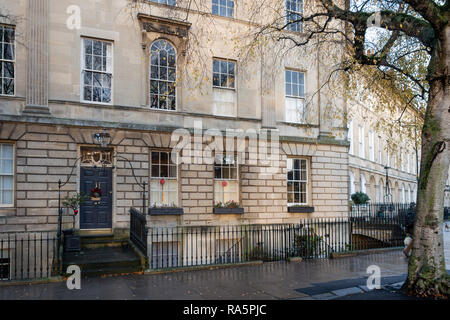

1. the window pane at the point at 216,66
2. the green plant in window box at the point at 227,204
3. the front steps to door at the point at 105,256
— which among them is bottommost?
the front steps to door at the point at 105,256

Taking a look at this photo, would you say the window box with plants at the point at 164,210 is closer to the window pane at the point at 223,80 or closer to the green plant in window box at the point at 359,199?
the window pane at the point at 223,80

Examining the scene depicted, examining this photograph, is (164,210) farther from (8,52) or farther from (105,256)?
(8,52)

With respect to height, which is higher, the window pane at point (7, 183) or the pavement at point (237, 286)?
the window pane at point (7, 183)

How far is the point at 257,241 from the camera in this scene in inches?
631

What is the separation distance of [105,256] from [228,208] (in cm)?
546

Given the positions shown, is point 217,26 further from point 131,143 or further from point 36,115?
point 36,115

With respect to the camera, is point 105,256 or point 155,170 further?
point 155,170

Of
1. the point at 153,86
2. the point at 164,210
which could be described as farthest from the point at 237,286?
the point at 153,86

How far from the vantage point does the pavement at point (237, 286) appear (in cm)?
853

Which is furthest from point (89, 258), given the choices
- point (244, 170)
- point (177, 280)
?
point (244, 170)

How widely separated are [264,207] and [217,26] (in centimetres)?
774

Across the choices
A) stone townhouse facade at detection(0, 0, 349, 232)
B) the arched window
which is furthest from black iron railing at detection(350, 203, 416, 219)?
the arched window

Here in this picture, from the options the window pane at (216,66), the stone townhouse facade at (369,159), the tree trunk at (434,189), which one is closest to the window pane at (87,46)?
the window pane at (216,66)

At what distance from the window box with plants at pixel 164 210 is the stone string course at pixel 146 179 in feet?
0.79
